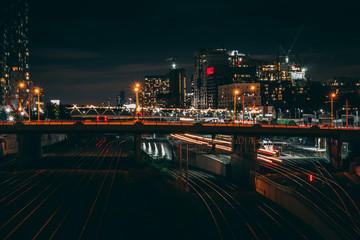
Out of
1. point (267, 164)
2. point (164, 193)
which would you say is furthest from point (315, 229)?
point (267, 164)

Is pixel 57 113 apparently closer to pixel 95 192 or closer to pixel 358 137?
pixel 95 192

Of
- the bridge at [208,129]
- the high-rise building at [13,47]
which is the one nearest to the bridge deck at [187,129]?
the bridge at [208,129]

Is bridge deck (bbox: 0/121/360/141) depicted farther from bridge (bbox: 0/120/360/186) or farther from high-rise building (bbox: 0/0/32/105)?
high-rise building (bbox: 0/0/32/105)

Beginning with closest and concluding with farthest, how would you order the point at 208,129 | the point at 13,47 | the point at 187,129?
the point at 208,129
the point at 187,129
the point at 13,47

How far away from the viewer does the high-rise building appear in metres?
160

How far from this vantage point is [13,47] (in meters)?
175

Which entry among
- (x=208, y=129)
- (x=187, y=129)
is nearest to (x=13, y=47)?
A: (x=187, y=129)

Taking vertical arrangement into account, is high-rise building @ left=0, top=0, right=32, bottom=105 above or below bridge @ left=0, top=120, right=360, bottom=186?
above

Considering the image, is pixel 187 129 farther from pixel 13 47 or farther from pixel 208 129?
pixel 13 47

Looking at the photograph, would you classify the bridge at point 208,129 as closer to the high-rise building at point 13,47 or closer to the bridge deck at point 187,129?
the bridge deck at point 187,129

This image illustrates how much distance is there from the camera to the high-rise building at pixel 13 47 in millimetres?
160125

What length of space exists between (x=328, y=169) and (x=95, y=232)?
46.4 metres

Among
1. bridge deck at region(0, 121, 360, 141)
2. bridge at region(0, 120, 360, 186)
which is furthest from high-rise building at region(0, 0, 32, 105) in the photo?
bridge at region(0, 120, 360, 186)

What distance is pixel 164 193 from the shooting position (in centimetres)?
4038
